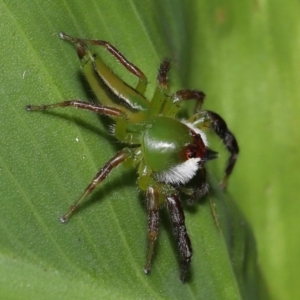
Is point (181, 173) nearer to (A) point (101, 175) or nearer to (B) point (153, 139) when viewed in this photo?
(B) point (153, 139)

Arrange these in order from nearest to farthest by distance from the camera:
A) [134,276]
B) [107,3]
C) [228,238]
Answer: [134,276], [107,3], [228,238]

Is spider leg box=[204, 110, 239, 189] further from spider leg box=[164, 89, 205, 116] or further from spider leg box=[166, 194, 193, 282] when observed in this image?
spider leg box=[166, 194, 193, 282]

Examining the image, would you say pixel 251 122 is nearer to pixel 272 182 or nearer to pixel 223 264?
pixel 272 182

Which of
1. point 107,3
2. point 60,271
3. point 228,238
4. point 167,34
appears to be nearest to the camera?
point 60,271

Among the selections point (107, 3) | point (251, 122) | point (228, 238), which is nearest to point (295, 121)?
point (251, 122)

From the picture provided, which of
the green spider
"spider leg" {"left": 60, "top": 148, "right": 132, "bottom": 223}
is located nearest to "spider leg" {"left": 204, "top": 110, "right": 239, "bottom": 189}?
the green spider

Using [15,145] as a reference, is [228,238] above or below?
below

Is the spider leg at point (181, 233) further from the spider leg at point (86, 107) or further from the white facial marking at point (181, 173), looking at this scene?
the spider leg at point (86, 107)
